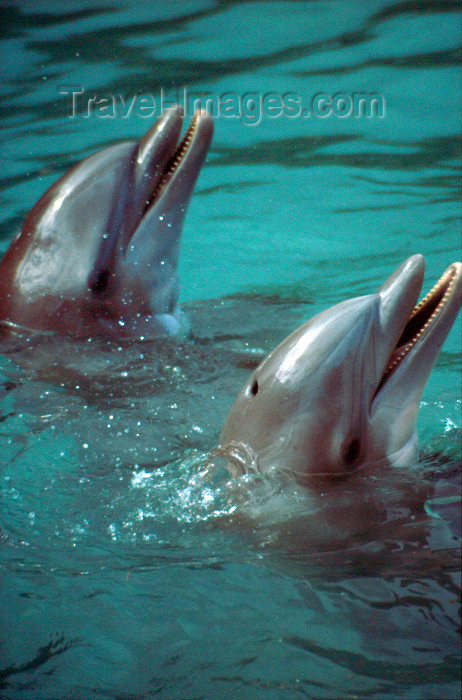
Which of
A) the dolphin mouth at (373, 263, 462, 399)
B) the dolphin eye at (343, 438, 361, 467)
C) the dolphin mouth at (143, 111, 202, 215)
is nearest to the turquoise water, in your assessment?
the dolphin eye at (343, 438, 361, 467)

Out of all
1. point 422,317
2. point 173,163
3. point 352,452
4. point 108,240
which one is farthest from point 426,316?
point 173,163

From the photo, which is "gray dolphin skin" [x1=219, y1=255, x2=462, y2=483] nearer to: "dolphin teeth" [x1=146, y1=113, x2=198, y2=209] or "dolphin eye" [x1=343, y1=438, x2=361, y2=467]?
"dolphin eye" [x1=343, y1=438, x2=361, y2=467]

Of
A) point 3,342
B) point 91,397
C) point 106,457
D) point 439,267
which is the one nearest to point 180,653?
point 106,457

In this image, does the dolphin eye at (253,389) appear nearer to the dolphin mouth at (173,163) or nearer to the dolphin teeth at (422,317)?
the dolphin teeth at (422,317)

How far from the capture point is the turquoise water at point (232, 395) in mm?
2895

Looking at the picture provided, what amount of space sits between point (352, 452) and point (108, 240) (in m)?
2.74

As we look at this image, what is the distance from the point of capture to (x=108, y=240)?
5.39 m

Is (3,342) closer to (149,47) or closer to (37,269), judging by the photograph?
(37,269)

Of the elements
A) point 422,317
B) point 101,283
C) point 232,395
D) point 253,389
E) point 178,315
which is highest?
point 101,283

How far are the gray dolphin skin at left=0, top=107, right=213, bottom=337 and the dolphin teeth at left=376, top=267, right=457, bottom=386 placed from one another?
241cm

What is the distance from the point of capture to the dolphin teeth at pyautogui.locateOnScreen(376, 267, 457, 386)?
345 cm

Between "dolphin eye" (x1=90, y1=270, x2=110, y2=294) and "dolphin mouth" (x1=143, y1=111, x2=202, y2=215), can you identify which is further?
"dolphin mouth" (x1=143, y1=111, x2=202, y2=215)

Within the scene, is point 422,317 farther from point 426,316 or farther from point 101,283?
point 101,283

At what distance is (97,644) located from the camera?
3041mm
